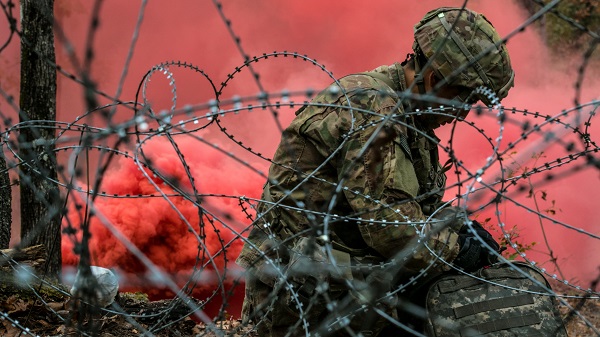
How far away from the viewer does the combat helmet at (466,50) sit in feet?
13.6

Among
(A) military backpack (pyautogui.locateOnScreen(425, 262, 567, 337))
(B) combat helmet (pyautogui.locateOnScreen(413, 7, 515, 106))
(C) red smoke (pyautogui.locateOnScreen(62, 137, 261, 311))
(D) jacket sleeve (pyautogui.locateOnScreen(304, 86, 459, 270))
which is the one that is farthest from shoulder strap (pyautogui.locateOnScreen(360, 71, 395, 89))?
(C) red smoke (pyautogui.locateOnScreen(62, 137, 261, 311))

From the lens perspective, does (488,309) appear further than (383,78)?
No

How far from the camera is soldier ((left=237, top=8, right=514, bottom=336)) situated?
3.82 m

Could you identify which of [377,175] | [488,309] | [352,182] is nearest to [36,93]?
[352,182]

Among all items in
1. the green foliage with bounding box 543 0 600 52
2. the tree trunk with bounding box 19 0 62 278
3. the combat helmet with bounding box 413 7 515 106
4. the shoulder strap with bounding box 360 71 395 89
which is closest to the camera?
the combat helmet with bounding box 413 7 515 106

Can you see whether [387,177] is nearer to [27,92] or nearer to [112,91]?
[27,92]

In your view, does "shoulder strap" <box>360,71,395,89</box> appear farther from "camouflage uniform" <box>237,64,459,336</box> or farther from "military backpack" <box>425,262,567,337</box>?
"military backpack" <box>425,262,567,337</box>

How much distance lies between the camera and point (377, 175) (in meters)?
3.80

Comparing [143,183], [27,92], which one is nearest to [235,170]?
[143,183]

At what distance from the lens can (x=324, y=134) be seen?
394 centimetres

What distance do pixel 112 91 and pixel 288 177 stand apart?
381 cm

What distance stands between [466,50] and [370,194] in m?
1.06

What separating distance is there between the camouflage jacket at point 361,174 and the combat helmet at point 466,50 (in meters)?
0.26

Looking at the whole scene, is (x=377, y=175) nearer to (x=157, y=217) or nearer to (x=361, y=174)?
(x=361, y=174)
